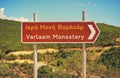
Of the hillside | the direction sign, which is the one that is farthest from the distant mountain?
the direction sign

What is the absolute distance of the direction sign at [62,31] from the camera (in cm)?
955

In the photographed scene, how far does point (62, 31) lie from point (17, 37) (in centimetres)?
→ 3347

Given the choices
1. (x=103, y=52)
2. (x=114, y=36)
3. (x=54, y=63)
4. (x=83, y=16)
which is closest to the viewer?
(x=83, y=16)

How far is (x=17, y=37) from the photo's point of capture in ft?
140

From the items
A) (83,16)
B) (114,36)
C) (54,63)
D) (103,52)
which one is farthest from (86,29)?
(114,36)

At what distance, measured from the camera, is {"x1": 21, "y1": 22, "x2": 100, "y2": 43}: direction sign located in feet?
31.3

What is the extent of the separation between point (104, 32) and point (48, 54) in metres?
9.65

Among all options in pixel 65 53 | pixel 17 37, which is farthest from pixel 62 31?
pixel 17 37

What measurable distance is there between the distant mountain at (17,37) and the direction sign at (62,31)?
28.3 m

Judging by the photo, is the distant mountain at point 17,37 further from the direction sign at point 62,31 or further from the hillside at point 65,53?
the direction sign at point 62,31

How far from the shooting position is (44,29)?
9711 mm

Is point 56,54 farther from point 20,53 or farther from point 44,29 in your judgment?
point 44,29

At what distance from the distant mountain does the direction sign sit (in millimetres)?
28334

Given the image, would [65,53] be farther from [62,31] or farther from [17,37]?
[62,31]
